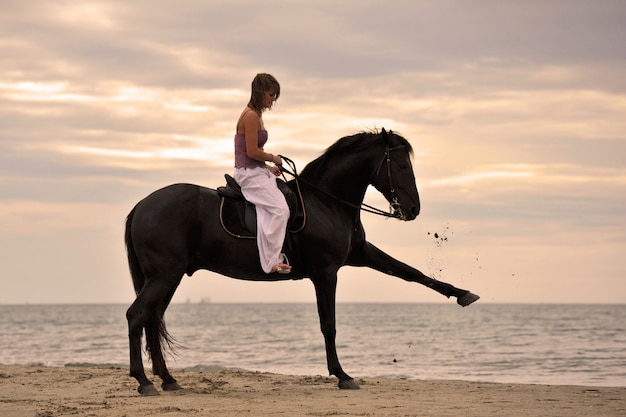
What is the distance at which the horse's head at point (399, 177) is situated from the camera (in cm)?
872

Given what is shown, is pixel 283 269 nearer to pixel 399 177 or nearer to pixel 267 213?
pixel 267 213

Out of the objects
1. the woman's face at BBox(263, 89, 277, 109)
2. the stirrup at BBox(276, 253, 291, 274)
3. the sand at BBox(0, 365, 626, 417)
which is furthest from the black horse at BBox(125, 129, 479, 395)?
the woman's face at BBox(263, 89, 277, 109)

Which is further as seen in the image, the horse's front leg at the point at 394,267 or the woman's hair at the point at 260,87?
the horse's front leg at the point at 394,267

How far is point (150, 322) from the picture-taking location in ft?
28.6

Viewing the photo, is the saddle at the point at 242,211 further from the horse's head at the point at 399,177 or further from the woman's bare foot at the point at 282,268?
the horse's head at the point at 399,177

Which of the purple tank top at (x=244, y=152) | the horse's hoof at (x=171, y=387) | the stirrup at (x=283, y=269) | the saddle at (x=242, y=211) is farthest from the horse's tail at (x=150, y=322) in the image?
the stirrup at (x=283, y=269)

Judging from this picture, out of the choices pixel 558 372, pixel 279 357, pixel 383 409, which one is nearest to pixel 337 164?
pixel 383 409

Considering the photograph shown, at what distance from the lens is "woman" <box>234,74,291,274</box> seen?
27.6 feet

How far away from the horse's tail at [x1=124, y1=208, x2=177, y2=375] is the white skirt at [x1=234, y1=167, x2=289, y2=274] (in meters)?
1.37

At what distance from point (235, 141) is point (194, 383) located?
3261 millimetres

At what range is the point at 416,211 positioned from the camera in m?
8.74

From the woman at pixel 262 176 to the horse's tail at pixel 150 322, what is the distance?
4.50 feet

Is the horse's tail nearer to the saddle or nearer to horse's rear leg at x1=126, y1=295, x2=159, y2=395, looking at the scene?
horse's rear leg at x1=126, y1=295, x2=159, y2=395

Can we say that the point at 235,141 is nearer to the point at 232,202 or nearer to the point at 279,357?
the point at 232,202
